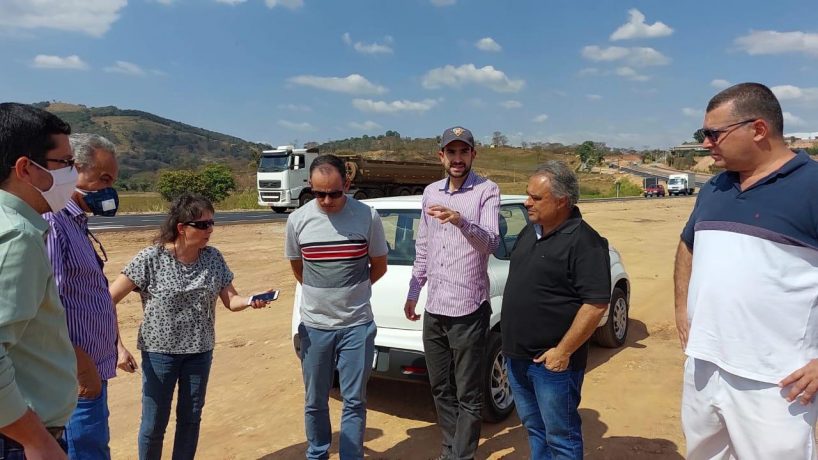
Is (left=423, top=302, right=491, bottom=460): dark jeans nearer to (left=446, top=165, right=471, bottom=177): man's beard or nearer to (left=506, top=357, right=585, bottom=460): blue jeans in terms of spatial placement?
(left=506, top=357, right=585, bottom=460): blue jeans

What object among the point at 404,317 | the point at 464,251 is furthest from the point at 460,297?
the point at 404,317

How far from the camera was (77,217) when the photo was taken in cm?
231

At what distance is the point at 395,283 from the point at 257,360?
232 centimetres

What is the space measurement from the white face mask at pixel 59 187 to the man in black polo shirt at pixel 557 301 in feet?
6.31

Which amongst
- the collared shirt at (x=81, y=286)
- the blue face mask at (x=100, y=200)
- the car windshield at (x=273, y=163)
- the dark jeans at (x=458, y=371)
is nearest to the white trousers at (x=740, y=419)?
the dark jeans at (x=458, y=371)

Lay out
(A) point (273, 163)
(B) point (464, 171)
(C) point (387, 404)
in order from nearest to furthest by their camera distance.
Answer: (B) point (464, 171), (C) point (387, 404), (A) point (273, 163)

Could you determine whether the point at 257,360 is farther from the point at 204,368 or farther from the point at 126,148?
the point at 126,148

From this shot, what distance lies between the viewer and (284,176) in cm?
2352

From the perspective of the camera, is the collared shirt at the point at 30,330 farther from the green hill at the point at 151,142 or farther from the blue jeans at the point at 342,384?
the green hill at the point at 151,142

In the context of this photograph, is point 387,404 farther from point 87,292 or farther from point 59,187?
point 59,187

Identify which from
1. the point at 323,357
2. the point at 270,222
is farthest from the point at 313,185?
the point at 270,222

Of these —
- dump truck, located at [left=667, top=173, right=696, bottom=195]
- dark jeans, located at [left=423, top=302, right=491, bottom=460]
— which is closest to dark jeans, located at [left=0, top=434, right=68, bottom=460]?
dark jeans, located at [left=423, top=302, right=491, bottom=460]

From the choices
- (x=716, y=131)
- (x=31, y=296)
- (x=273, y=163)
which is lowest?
(x=31, y=296)

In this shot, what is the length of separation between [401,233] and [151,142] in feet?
495
